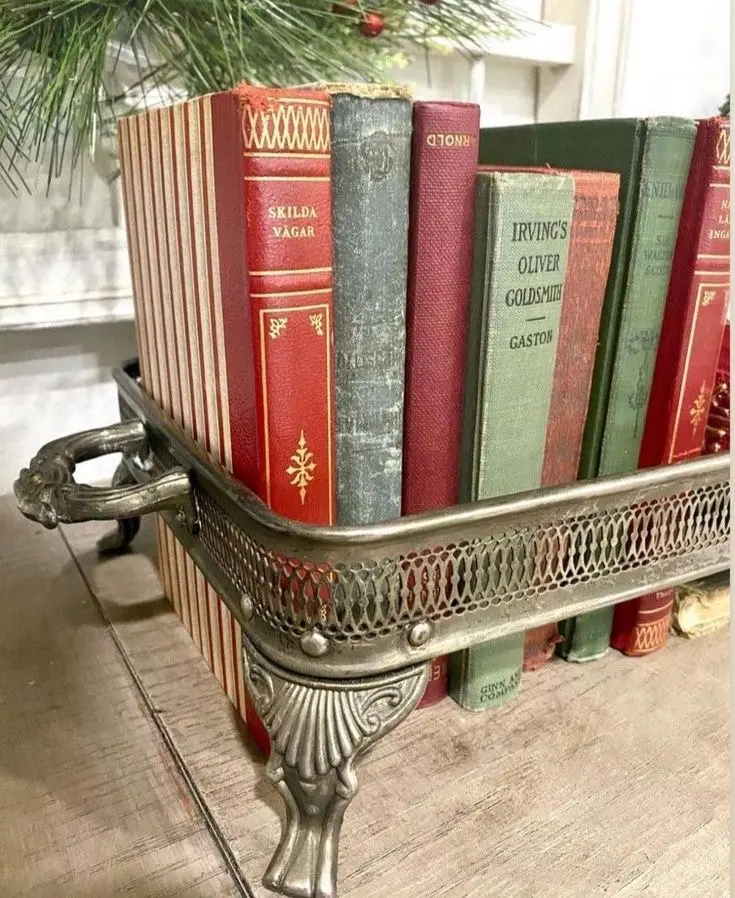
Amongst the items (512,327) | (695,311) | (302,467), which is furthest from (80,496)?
(695,311)

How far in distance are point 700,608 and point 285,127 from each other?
18.1 inches

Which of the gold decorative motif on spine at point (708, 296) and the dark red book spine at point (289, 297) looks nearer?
the dark red book spine at point (289, 297)

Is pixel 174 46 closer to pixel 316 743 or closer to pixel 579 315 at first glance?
pixel 579 315

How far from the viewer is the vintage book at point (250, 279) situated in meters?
0.34

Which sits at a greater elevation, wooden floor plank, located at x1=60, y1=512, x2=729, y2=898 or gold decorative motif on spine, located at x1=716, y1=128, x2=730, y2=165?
gold decorative motif on spine, located at x1=716, y1=128, x2=730, y2=165

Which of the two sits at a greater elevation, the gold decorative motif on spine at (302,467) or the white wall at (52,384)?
the gold decorative motif on spine at (302,467)

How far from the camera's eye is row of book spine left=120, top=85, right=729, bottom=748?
1.18ft

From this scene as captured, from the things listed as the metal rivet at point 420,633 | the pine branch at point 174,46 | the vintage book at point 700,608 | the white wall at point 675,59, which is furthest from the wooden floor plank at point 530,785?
the white wall at point 675,59

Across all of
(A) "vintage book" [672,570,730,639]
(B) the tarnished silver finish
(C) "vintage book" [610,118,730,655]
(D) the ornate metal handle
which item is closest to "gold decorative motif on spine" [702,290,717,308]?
(C) "vintage book" [610,118,730,655]

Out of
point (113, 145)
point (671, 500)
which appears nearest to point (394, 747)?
point (671, 500)

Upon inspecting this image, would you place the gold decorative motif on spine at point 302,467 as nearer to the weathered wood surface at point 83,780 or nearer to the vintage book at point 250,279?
the vintage book at point 250,279

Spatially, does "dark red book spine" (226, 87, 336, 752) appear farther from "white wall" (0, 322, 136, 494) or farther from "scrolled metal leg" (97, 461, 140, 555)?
"white wall" (0, 322, 136, 494)

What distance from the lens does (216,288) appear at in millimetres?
405

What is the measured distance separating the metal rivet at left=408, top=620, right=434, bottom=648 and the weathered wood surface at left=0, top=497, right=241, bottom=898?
0.15 m
